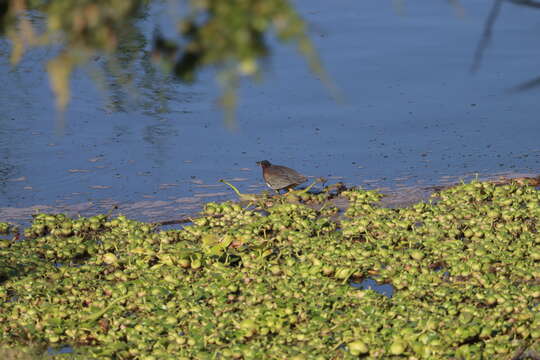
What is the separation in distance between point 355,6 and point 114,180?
219 inches

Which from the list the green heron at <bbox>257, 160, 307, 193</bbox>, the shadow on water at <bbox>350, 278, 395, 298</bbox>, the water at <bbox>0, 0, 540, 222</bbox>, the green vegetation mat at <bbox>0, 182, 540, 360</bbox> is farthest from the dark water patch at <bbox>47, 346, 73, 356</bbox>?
the green heron at <bbox>257, 160, 307, 193</bbox>

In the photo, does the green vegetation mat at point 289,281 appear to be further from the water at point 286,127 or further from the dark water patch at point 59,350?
the water at point 286,127

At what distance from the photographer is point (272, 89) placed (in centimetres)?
944

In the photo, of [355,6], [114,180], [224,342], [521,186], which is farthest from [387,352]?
[355,6]

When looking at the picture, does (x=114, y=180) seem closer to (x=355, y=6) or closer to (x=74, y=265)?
(x=74, y=265)

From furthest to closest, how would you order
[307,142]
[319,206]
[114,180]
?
[307,142] < [114,180] < [319,206]

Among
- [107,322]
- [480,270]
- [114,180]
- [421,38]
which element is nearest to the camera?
[107,322]

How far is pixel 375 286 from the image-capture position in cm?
555

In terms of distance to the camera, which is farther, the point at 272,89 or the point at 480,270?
the point at 272,89

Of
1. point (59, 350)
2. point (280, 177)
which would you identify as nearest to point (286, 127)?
point (280, 177)

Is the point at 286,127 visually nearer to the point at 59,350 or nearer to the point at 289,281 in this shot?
the point at 289,281

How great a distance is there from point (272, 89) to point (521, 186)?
3.10 metres

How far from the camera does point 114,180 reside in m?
7.39

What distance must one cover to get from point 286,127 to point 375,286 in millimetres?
3082
